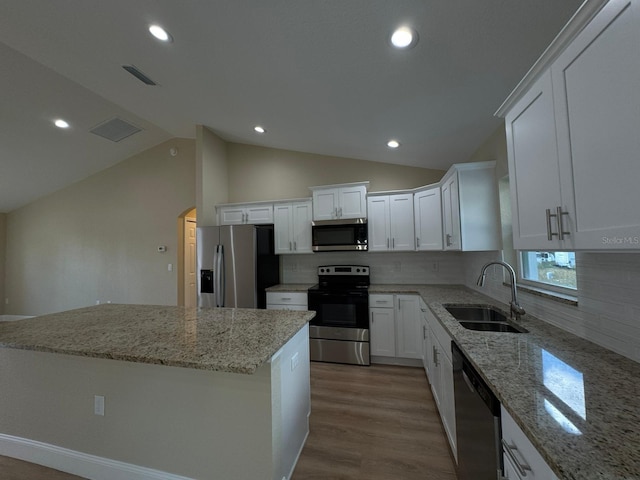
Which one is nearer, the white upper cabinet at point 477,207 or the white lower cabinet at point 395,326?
the white upper cabinet at point 477,207

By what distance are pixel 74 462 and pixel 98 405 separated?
452 mm

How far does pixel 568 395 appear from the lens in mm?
858

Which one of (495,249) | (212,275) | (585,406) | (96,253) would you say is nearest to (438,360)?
(495,249)

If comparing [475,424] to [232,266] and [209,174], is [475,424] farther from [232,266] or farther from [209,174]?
[209,174]

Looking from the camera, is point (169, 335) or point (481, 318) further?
point (481, 318)

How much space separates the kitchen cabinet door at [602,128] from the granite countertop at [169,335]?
1345 millimetres

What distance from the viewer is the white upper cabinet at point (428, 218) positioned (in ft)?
10.1

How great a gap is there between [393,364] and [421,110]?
2.86m

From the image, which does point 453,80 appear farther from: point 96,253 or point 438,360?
point 96,253

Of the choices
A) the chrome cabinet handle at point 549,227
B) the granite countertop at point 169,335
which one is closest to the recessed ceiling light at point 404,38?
the chrome cabinet handle at point 549,227

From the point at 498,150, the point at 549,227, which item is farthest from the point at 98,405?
the point at 498,150

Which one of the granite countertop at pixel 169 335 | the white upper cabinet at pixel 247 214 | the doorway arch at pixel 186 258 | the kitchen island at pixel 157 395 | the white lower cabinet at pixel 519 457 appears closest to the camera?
the white lower cabinet at pixel 519 457

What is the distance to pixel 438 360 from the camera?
6.70 ft

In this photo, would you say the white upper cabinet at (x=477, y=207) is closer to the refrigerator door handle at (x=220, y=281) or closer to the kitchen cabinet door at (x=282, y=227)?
the kitchen cabinet door at (x=282, y=227)
